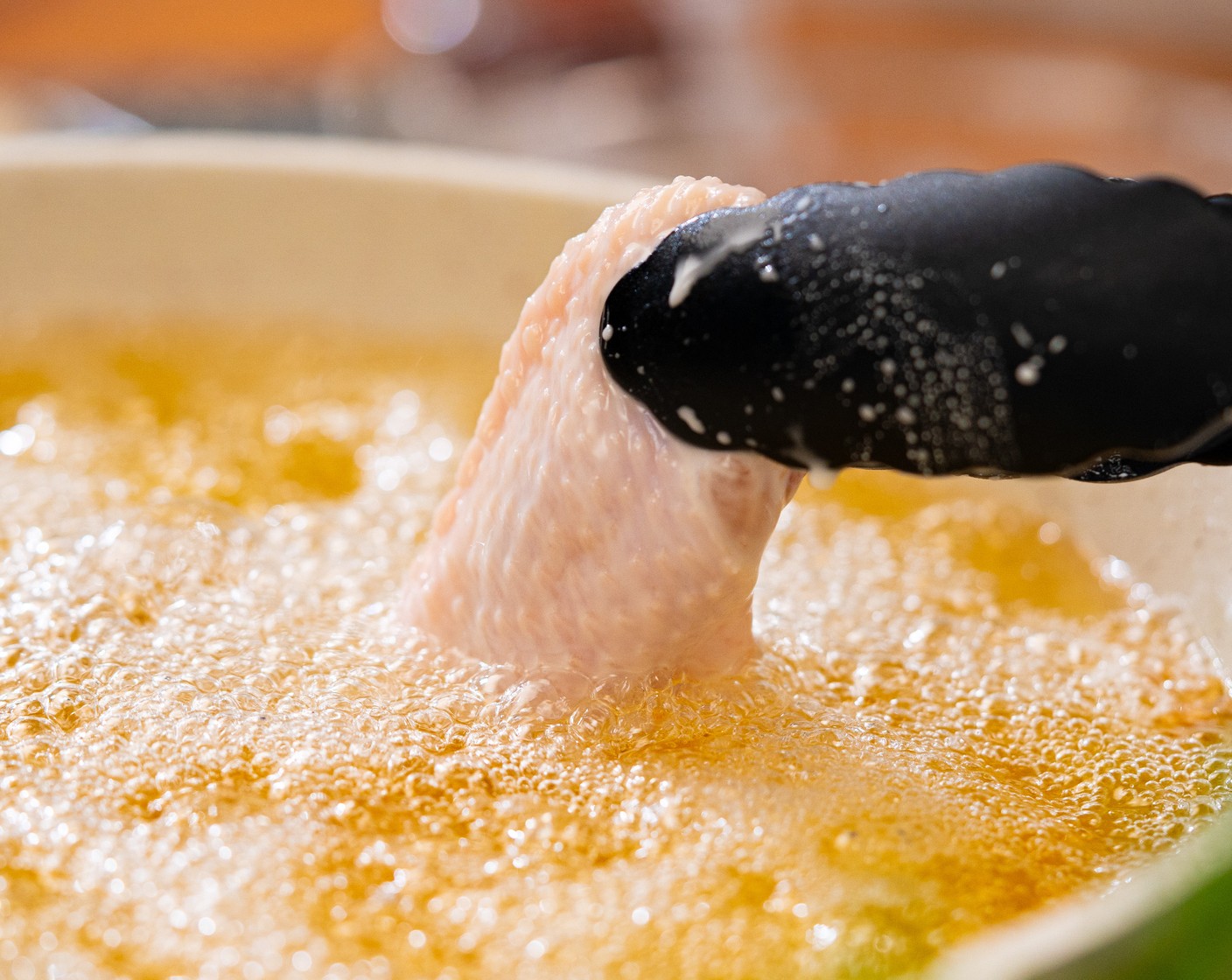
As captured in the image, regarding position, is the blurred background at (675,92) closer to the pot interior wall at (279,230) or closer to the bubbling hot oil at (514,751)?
the pot interior wall at (279,230)

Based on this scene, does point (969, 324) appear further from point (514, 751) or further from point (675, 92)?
point (675, 92)

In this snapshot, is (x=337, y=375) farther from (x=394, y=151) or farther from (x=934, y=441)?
(x=934, y=441)

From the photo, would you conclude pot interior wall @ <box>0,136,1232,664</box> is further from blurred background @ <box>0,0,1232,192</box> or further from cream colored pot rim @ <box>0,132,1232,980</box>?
blurred background @ <box>0,0,1232,192</box>

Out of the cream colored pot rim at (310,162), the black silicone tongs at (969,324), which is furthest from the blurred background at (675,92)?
the black silicone tongs at (969,324)

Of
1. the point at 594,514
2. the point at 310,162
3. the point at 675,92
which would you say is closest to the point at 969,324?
the point at 594,514

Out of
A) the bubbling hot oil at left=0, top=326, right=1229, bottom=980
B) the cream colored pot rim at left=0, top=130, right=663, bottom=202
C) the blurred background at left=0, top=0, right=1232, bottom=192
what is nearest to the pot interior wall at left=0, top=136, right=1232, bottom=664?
the cream colored pot rim at left=0, top=130, right=663, bottom=202

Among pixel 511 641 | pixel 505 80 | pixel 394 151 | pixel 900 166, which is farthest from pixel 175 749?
pixel 505 80
